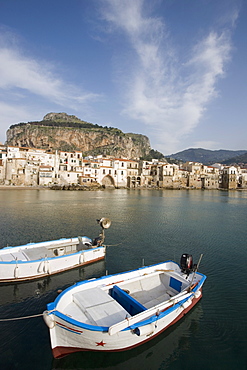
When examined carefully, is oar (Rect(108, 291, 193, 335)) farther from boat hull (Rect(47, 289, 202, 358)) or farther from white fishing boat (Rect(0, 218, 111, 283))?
white fishing boat (Rect(0, 218, 111, 283))

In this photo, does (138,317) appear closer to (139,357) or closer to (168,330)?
(139,357)

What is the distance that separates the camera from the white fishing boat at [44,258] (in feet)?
29.0

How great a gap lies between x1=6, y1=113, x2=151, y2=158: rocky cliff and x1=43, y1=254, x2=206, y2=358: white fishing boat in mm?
122118

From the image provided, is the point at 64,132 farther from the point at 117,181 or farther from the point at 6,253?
the point at 6,253

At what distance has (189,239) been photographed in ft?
53.7

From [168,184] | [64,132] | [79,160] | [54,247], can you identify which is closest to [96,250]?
[54,247]

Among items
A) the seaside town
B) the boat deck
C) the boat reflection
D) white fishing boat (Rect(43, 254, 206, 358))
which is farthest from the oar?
the seaside town

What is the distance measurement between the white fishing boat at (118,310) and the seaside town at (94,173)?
58.3 meters

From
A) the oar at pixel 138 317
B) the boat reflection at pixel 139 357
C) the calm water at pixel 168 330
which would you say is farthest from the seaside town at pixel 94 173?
the boat reflection at pixel 139 357

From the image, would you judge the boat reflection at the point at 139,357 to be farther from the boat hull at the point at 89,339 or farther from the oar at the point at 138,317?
the oar at the point at 138,317

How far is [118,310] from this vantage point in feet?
19.1

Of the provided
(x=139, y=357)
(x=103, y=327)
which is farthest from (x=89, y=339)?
(x=139, y=357)

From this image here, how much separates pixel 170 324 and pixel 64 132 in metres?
135

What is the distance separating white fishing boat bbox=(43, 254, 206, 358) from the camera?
16.3 feet
